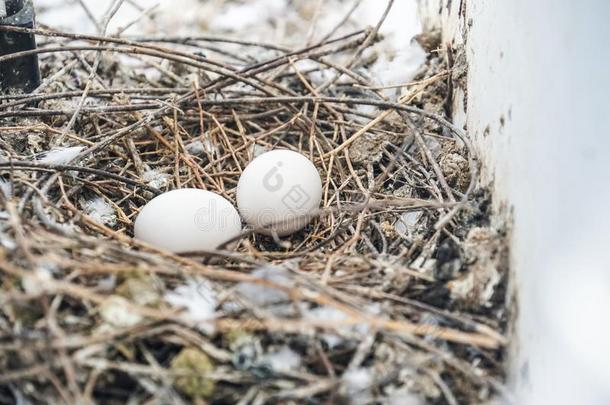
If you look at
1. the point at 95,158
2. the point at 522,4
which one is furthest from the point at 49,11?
the point at 522,4

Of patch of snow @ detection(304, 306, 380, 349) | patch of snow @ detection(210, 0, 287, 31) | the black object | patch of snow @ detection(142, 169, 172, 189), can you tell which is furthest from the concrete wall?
patch of snow @ detection(210, 0, 287, 31)

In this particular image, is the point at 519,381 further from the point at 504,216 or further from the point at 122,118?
the point at 122,118

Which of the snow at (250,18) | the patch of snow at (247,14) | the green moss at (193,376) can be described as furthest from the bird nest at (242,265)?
the patch of snow at (247,14)

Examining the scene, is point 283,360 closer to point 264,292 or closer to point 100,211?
point 264,292

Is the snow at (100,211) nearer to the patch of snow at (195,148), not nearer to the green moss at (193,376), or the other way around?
the patch of snow at (195,148)

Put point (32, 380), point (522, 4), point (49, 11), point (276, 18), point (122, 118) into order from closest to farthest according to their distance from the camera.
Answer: point (32, 380), point (522, 4), point (122, 118), point (49, 11), point (276, 18)

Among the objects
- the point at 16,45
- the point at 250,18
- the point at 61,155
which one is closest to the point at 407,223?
the point at 61,155
